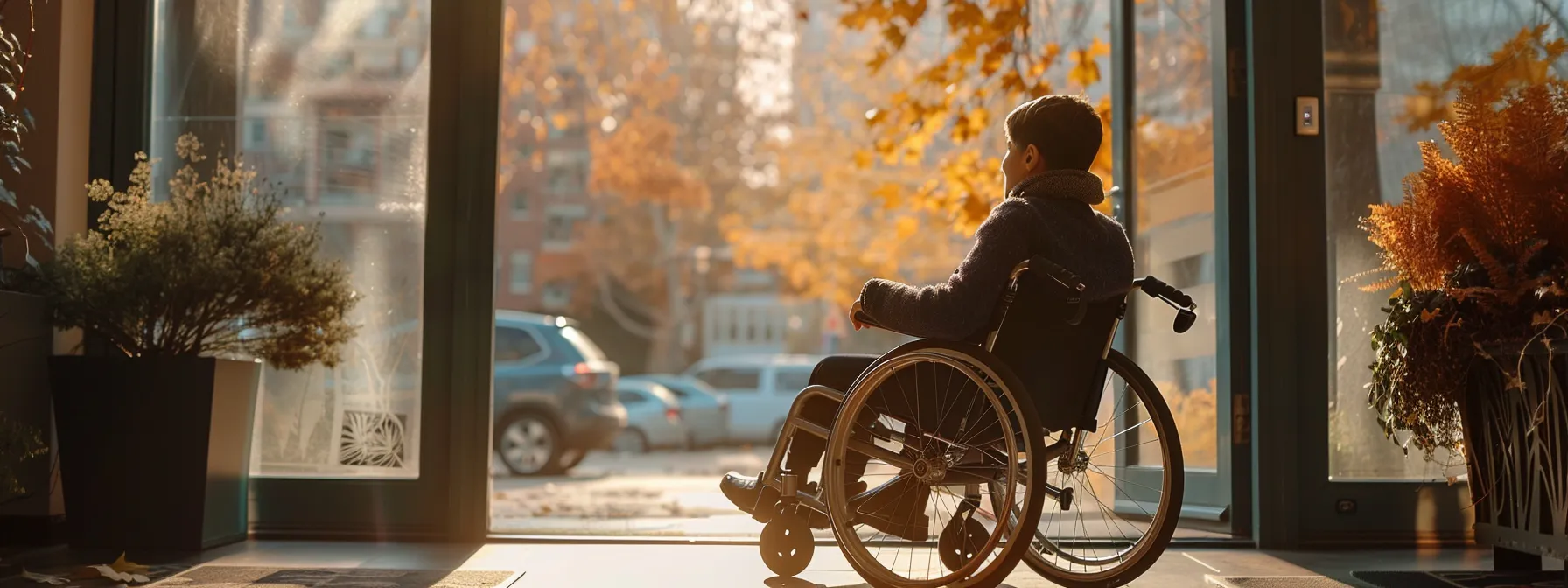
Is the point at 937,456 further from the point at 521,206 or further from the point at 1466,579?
the point at 521,206

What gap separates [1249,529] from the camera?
13.4ft

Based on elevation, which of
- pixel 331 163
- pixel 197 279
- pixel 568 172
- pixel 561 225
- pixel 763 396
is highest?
pixel 568 172

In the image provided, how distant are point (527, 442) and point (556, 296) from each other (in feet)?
56.5

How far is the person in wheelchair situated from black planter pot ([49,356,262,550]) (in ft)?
5.57

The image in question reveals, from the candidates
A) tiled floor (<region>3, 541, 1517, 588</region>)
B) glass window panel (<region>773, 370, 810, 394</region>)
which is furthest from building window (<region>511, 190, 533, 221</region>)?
tiled floor (<region>3, 541, 1517, 588</region>)

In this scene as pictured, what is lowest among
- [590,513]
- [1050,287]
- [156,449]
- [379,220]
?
[590,513]

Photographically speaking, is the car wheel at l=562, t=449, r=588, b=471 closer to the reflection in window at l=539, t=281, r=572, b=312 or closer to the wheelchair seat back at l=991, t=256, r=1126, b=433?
the wheelchair seat back at l=991, t=256, r=1126, b=433

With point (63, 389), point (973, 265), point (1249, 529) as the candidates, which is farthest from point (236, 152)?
point (1249, 529)

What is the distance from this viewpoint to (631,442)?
13.7 meters

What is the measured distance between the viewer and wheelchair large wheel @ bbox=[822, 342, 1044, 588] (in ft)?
8.56

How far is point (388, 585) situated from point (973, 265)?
1.57 meters

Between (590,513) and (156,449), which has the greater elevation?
(156,449)

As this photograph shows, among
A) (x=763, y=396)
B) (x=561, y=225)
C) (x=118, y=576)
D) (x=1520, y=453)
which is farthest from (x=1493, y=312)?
(x=561, y=225)

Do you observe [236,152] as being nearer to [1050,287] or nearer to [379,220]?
[379,220]
